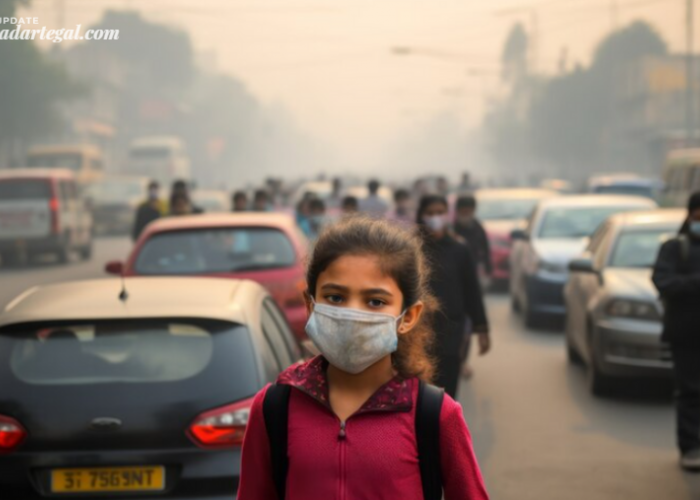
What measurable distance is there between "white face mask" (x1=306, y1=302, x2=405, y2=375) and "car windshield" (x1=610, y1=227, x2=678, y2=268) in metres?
9.52

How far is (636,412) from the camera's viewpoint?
1079 centimetres

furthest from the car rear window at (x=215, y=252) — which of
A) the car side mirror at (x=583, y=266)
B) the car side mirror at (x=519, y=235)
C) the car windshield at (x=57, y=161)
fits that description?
the car windshield at (x=57, y=161)

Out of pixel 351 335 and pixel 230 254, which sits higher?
pixel 351 335

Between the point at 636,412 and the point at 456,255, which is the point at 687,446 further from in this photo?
the point at 636,412

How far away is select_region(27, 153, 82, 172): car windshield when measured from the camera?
167 ft

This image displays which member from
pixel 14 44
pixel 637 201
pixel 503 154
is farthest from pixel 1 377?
pixel 503 154

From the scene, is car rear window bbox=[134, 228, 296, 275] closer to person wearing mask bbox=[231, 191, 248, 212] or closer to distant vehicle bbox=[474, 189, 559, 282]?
person wearing mask bbox=[231, 191, 248, 212]

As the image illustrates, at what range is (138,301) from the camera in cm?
628

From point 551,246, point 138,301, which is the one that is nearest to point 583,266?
point 551,246

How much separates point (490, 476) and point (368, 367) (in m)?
5.50

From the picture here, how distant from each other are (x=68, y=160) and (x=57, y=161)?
0.45 meters

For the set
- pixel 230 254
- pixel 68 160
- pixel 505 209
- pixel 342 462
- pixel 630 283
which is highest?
pixel 342 462

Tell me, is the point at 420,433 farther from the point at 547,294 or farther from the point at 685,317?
the point at 547,294

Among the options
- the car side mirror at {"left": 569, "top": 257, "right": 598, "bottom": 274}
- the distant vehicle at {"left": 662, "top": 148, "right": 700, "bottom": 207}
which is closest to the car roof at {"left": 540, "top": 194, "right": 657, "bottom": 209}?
the car side mirror at {"left": 569, "top": 257, "right": 598, "bottom": 274}
